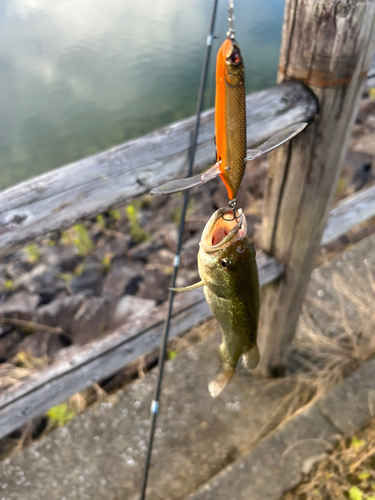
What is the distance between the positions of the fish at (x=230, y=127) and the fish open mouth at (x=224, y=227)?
0.08 metres

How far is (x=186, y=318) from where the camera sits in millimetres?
2033

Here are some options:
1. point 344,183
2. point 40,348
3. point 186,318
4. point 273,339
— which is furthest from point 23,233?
point 344,183

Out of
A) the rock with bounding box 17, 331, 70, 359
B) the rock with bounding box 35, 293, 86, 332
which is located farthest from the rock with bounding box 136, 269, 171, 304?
the rock with bounding box 17, 331, 70, 359

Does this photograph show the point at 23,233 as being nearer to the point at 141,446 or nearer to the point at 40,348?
the point at 141,446

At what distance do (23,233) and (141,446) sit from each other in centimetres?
172

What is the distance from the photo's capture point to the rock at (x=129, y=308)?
3.27 metres

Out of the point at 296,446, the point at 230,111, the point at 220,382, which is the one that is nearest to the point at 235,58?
the point at 230,111

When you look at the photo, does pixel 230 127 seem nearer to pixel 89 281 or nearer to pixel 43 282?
pixel 89 281

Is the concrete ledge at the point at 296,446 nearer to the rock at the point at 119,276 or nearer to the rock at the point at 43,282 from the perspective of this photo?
the rock at the point at 119,276

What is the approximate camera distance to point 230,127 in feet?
2.12

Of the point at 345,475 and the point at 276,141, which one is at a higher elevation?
the point at 276,141

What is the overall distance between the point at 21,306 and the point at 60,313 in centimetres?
38

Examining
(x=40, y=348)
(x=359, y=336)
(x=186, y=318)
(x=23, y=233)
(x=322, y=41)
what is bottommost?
(x=40, y=348)

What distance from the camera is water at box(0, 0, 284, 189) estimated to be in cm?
786
